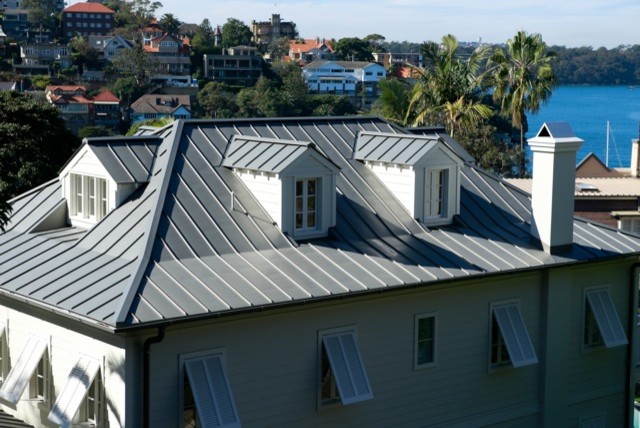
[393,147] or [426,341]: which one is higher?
[393,147]

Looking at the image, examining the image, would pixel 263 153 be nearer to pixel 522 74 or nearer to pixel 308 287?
pixel 308 287

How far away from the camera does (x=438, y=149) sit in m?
21.8

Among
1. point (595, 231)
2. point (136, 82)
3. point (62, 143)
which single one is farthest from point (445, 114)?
point (136, 82)

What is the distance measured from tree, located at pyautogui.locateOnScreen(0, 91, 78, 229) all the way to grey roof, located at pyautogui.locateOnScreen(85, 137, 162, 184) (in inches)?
709

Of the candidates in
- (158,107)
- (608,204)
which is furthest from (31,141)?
(158,107)

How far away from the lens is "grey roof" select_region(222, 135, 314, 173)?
19.6 meters

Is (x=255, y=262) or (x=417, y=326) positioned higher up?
(x=255, y=262)

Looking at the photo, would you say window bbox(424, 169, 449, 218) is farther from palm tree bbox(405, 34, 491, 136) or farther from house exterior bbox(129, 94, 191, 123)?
house exterior bbox(129, 94, 191, 123)

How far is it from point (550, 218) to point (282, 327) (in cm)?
661

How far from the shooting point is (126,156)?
20266mm

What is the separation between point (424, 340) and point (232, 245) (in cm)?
413

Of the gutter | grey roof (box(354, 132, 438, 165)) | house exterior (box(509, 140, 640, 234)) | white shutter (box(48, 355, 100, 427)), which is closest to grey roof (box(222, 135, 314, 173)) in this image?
grey roof (box(354, 132, 438, 165))

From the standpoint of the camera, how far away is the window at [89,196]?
20281 mm

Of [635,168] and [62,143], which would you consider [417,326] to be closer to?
[62,143]
